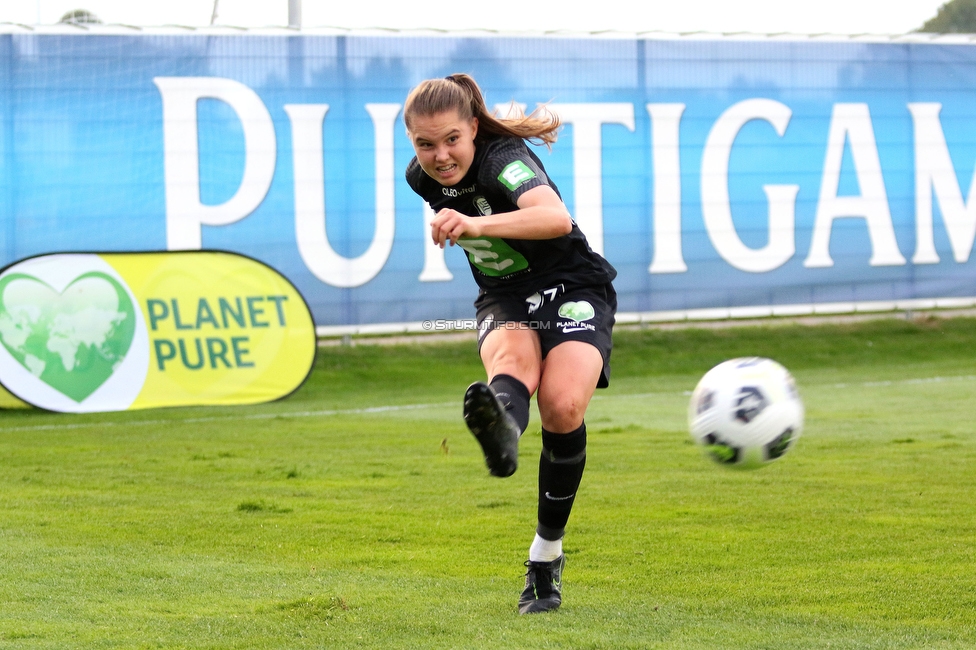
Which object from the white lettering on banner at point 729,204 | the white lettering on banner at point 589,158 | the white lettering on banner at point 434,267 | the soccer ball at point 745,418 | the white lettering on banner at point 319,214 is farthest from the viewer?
the white lettering on banner at point 729,204

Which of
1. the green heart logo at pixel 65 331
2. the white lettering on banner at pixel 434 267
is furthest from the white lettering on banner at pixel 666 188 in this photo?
the green heart logo at pixel 65 331

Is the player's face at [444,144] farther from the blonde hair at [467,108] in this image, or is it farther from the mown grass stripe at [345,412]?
the mown grass stripe at [345,412]

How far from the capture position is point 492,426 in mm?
4074

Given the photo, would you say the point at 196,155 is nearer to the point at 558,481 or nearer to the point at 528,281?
the point at 528,281

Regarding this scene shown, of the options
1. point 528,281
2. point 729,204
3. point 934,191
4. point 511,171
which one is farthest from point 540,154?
point 511,171

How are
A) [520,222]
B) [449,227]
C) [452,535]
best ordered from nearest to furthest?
1. [449,227]
2. [520,222]
3. [452,535]

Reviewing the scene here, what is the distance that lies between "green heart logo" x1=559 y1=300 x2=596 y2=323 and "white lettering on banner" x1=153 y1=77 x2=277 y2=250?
9.56 meters

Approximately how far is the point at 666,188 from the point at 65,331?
24.3ft

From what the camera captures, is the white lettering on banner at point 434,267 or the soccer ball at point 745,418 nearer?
the soccer ball at point 745,418

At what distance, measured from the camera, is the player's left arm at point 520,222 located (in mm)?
4008

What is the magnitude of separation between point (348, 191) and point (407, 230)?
823 mm

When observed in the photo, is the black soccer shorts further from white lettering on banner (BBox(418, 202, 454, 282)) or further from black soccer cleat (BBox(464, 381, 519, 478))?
white lettering on banner (BBox(418, 202, 454, 282))

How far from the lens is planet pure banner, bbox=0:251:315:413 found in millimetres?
11703

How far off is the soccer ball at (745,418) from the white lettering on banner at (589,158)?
10108 millimetres
